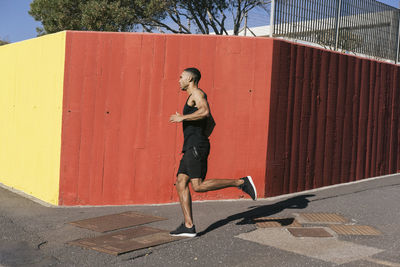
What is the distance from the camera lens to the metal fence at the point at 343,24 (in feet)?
29.9

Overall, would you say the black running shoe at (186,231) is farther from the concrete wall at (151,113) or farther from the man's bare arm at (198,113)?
the concrete wall at (151,113)

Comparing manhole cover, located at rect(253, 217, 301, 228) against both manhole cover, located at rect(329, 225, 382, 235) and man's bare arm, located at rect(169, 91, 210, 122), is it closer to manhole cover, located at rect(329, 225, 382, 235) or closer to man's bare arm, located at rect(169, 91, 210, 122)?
manhole cover, located at rect(329, 225, 382, 235)

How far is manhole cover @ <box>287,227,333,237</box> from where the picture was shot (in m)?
5.39

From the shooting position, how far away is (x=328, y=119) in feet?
28.1

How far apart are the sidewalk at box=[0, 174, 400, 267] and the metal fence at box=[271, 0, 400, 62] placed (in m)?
3.14

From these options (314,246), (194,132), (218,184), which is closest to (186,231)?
(218,184)

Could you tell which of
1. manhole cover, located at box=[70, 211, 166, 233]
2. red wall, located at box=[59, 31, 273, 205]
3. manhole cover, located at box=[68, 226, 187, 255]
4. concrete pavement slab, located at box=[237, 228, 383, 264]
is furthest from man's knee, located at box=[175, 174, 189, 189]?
red wall, located at box=[59, 31, 273, 205]

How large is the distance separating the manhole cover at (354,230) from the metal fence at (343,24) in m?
4.22

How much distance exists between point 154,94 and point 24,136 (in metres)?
2.67

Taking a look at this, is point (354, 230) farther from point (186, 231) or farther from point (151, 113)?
point (151, 113)

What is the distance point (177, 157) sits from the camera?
746cm

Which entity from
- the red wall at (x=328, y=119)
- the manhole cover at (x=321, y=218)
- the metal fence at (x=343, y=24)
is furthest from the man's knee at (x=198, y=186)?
the metal fence at (x=343, y=24)

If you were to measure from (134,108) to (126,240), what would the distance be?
265 centimetres

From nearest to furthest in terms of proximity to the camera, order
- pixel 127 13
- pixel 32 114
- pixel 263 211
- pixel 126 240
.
→ 1. pixel 126 240
2. pixel 263 211
3. pixel 32 114
4. pixel 127 13
